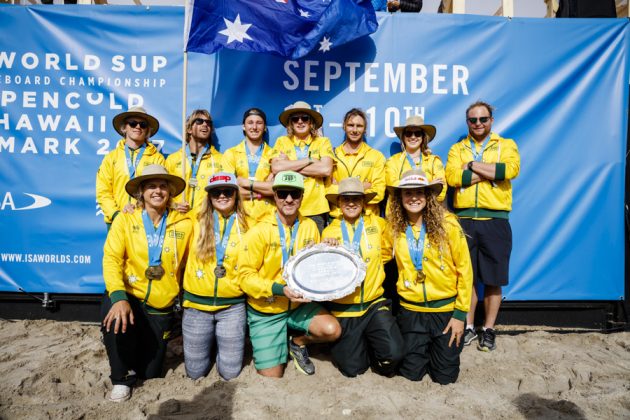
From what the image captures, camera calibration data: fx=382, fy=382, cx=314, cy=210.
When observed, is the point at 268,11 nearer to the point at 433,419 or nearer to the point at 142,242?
the point at 142,242

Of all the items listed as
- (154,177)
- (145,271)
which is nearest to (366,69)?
(154,177)

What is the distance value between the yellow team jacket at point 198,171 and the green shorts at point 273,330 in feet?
4.12

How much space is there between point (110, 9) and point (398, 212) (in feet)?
12.9

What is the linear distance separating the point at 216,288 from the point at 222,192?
773 millimetres

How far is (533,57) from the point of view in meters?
4.32

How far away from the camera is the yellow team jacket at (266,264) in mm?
2959

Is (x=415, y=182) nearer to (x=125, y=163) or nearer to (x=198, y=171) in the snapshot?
(x=198, y=171)

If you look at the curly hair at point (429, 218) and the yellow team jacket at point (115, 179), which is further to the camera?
the yellow team jacket at point (115, 179)

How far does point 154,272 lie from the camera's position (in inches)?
118

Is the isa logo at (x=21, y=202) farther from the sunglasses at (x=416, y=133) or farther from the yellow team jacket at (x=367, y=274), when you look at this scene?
the sunglasses at (x=416, y=133)

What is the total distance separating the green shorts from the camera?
3.11 m

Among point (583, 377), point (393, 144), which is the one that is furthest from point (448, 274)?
point (393, 144)

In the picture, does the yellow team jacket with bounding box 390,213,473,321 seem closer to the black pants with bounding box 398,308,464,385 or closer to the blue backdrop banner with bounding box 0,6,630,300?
the black pants with bounding box 398,308,464,385

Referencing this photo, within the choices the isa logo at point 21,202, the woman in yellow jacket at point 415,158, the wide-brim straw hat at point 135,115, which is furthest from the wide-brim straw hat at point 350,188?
the isa logo at point 21,202
